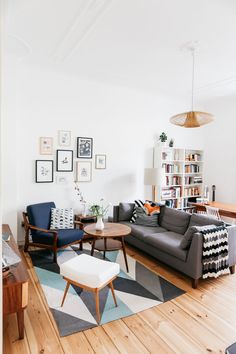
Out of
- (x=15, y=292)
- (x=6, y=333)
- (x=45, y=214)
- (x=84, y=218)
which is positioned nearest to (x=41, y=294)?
(x=6, y=333)

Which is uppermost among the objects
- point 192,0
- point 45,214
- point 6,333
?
point 192,0

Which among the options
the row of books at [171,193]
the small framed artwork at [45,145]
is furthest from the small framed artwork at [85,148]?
the row of books at [171,193]

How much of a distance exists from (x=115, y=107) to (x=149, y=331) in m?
3.96

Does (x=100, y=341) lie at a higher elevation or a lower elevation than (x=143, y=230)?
lower

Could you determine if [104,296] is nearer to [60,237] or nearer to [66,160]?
[60,237]

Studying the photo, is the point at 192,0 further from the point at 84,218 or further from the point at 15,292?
the point at 84,218

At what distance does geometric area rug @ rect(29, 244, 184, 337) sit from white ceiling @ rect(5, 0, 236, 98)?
3049 millimetres

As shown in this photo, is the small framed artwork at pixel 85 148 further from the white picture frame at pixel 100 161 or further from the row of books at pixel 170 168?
the row of books at pixel 170 168

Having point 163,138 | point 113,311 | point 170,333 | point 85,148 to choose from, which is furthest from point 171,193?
point 170,333

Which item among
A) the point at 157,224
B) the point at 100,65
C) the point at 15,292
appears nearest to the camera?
the point at 15,292

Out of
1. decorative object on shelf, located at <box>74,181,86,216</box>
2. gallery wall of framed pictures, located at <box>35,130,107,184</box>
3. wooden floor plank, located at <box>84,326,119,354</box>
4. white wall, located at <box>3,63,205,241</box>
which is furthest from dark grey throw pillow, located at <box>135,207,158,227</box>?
wooden floor plank, located at <box>84,326,119,354</box>

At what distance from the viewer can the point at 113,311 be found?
244 centimetres

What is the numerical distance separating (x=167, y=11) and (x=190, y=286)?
3133 mm

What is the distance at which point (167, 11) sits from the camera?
2.42 metres
